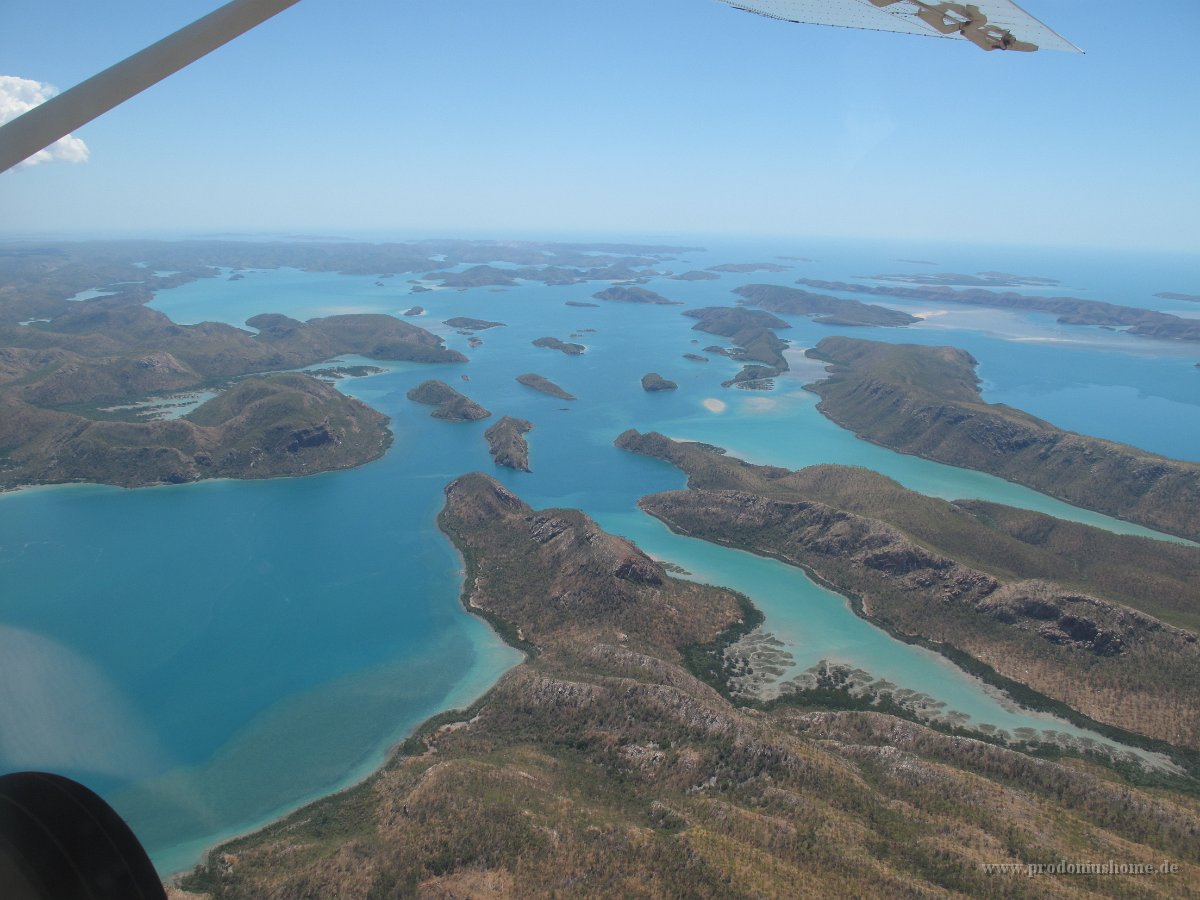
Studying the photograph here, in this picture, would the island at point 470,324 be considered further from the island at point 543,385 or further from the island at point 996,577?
the island at point 996,577

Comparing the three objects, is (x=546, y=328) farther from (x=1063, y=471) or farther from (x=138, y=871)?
(x=138, y=871)

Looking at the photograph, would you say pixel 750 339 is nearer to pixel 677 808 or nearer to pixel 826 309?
pixel 826 309

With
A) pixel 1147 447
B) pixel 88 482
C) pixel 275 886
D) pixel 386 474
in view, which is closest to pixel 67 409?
pixel 88 482

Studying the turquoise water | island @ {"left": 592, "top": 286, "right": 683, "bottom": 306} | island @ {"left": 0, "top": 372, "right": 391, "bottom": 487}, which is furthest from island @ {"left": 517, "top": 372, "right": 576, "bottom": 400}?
island @ {"left": 592, "top": 286, "right": 683, "bottom": 306}

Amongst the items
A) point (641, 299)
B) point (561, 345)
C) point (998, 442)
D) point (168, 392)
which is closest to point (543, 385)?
point (561, 345)

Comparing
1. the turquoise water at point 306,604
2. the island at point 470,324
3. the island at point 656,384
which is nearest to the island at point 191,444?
the turquoise water at point 306,604

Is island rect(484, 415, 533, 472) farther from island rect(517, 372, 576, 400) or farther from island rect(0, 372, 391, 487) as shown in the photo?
island rect(517, 372, 576, 400)
